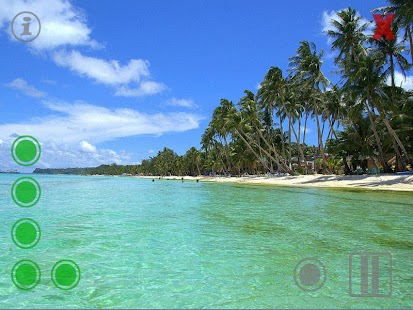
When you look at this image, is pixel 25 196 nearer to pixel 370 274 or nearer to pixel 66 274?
pixel 66 274

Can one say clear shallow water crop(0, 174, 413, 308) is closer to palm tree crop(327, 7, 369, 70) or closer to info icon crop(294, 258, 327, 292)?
info icon crop(294, 258, 327, 292)

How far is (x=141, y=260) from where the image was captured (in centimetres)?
627

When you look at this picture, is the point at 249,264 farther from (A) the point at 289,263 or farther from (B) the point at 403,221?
(B) the point at 403,221

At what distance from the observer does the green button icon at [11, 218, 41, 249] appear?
7.93 meters

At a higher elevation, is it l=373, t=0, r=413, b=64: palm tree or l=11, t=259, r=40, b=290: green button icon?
l=373, t=0, r=413, b=64: palm tree

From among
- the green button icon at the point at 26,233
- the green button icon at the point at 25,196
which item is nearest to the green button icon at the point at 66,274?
the green button icon at the point at 26,233

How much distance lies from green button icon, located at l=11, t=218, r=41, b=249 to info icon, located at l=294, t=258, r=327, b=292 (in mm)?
5842

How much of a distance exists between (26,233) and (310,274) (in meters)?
8.32

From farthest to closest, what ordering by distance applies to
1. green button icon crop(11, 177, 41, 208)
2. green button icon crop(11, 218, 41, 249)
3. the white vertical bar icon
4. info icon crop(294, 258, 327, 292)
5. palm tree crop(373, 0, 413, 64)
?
palm tree crop(373, 0, 413, 64)
green button icon crop(11, 177, 41, 208)
green button icon crop(11, 218, 41, 249)
info icon crop(294, 258, 327, 292)
the white vertical bar icon

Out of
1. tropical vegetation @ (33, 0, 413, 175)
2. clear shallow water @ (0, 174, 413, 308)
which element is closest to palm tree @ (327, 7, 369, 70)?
tropical vegetation @ (33, 0, 413, 175)

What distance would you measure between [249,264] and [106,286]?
2490 millimetres

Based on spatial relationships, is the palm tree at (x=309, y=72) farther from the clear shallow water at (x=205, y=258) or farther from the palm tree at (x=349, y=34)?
the clear shallow water at (x=205, y=258)

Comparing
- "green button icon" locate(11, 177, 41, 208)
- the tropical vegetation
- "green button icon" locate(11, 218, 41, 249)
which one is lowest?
"green button icon" locate(11, 218, 41, 249)

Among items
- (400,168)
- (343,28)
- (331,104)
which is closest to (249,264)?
(400,168)
